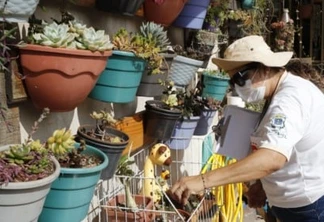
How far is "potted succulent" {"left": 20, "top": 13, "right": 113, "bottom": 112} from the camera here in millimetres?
1407

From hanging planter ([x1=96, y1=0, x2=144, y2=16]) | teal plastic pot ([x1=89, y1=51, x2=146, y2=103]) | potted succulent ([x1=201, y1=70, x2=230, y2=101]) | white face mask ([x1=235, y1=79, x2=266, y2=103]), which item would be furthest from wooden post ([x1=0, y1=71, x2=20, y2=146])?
potted succulent ([x1=201, y1=70, x2=230, y2=101])

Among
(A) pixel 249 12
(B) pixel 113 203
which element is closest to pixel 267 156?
(B) pixel 113 203

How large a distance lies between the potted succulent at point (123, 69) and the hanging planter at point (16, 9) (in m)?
0.55

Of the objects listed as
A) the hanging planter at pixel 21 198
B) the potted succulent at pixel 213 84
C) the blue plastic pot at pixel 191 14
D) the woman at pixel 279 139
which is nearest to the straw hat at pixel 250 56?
the woman at pixel 279 139

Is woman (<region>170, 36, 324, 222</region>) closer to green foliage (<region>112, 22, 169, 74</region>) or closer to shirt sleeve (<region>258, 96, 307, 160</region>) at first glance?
shirt sleeve (<region>258, 96, 307, 160</region>)

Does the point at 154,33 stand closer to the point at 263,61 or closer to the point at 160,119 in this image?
the point at 160,119

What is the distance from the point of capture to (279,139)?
147 cm

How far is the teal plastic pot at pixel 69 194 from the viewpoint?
1.39m

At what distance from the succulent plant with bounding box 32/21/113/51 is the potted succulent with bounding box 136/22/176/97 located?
23.0 inches

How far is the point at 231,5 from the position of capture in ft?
13.1

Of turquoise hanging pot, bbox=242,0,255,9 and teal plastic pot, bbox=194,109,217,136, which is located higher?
turquoise hanging pot, bbox=242,0,255,9

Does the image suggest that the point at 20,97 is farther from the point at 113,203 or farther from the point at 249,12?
the point at 249,12

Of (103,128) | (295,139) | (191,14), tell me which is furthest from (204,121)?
(295,139)

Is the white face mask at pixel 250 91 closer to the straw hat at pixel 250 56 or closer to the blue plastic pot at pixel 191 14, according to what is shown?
the straw hat at pixel 250 56
